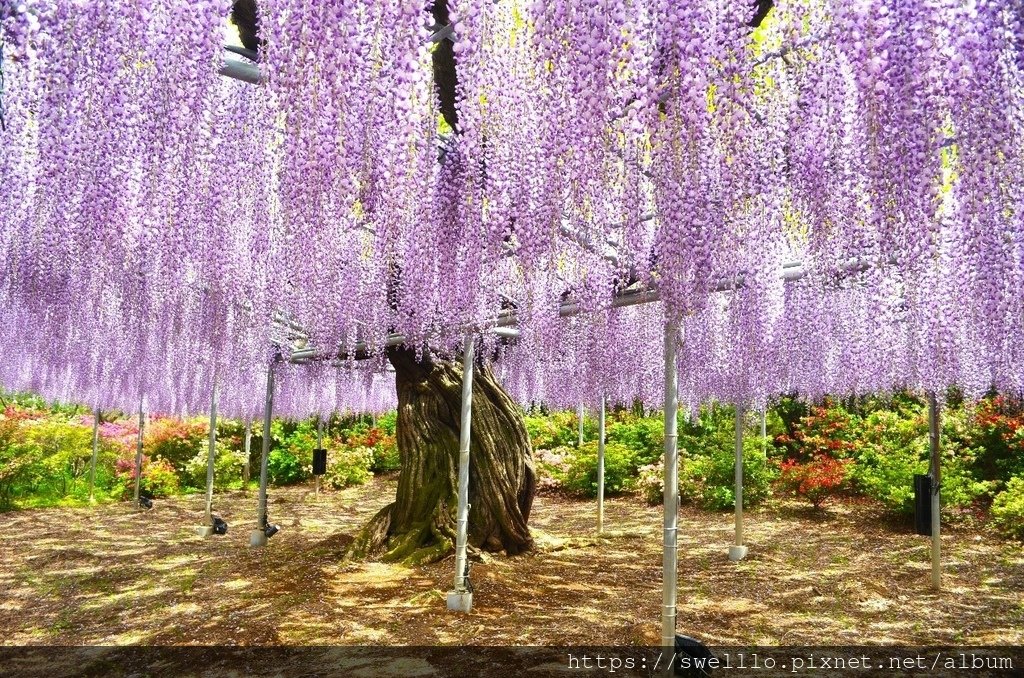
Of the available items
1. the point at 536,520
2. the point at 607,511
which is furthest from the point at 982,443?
the point at 536,520

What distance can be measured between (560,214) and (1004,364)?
724cm

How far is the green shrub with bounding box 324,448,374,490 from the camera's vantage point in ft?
47.5

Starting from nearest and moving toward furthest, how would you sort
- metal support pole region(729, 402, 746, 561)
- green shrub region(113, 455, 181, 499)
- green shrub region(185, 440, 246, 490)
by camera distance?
Result: metal support pole region(729, 402, 746, 561), green shrub region(113, 455, 181, 499), green shrub region(185, 440, 246, 490)

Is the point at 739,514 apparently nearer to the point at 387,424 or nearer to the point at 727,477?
the point at 727,477

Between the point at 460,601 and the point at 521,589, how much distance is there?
0.88m

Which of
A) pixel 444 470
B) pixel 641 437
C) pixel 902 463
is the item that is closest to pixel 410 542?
pixel 444 470

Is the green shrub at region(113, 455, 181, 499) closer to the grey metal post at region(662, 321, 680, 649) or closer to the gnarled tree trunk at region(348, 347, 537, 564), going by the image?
the gnarled tree trunk at region(348, 347, 537, 564)

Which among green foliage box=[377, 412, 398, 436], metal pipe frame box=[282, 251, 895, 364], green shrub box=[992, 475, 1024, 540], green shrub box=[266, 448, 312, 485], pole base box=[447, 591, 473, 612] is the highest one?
metal pipe frame box=[282, 251, 895, 364]

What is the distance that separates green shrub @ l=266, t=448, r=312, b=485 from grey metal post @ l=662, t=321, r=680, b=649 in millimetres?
13049

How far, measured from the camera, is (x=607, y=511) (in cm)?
1162

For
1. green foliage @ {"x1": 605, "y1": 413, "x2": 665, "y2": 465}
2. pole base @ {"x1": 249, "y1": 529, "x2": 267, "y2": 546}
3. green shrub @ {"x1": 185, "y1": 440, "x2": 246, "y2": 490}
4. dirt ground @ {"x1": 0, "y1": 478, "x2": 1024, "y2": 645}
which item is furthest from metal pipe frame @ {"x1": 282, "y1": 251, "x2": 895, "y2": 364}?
green shrub @ {"x1": 185, "y1": 440, "x2": 246, "y2": 490}

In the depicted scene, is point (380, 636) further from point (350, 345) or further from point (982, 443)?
point (982, 443)

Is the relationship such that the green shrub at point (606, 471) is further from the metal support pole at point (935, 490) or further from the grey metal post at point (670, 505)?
the grey metal post at point (670, 505)

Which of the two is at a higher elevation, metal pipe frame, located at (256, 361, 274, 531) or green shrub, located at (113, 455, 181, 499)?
metal pipe frame, located at (256, 361, 274, 531)
